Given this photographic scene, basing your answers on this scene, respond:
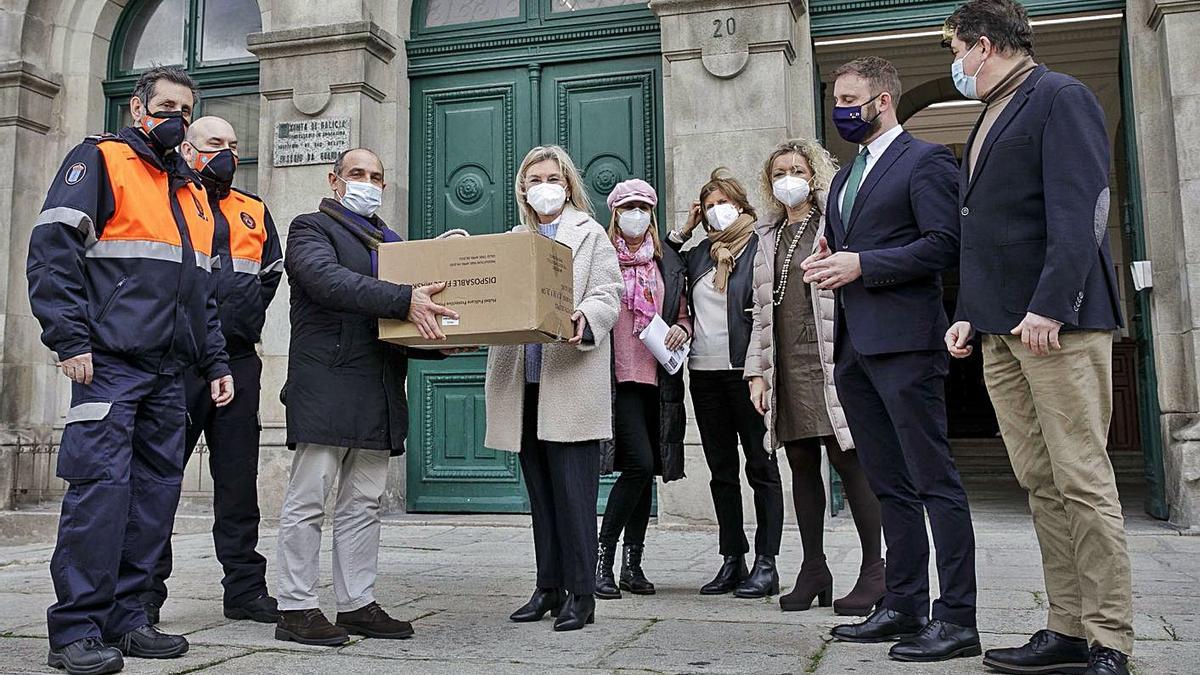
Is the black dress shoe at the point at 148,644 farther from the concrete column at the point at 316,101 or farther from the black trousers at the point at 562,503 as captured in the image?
the concrete column at the point at 316,101

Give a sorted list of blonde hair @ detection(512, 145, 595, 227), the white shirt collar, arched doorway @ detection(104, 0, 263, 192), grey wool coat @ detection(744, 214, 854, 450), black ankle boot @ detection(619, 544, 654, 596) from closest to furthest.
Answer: the white shirt collar → grey wool coat @ detection(744, 214, 854, 450) → blonde hair @ detection(512, 145, 595, 227) → black ankle boot @ detection(619, 544, 654, 596) → arched doorway @ detection(104, 0, 263, 192)

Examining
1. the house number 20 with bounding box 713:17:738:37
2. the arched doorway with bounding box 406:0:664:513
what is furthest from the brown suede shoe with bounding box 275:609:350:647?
the house number 20 with bounding box 713:17:738:37

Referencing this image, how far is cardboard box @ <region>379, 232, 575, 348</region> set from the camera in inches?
146

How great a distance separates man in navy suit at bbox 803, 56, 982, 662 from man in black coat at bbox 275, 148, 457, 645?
149 cm

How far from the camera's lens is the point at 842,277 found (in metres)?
3.73

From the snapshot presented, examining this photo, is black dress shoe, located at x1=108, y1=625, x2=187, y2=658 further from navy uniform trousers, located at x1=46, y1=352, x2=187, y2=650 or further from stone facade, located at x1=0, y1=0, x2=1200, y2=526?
stone facade, located at x1=0, y1=0, x2=1200, y2=526

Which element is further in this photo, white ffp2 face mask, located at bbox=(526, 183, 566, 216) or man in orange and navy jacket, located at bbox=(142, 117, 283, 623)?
man in orange and navy jacket, located at bbox=(142, 117, 283, 623)

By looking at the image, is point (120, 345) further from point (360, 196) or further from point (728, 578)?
point (728, 578)

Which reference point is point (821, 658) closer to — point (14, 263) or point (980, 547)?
point (980, 547)

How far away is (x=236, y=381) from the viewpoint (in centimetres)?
474

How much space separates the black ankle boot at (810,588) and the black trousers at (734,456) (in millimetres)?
412

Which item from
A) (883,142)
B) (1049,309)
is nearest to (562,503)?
(883,142)

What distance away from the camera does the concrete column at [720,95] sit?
24.4 feet

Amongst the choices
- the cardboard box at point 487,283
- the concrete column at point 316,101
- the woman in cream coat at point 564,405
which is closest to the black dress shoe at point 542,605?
the woman in cream coat at point 564,405
